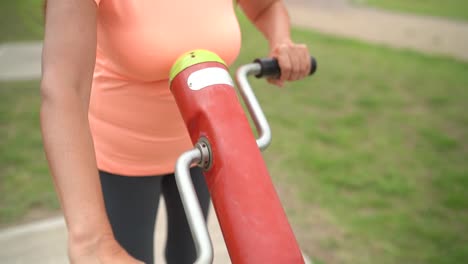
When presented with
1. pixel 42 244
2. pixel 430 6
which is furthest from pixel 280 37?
pixel 430 6

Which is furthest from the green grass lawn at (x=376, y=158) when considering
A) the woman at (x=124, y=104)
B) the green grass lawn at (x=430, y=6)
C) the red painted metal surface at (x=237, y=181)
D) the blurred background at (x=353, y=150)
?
the green grass lawn at (x=430, y=6)

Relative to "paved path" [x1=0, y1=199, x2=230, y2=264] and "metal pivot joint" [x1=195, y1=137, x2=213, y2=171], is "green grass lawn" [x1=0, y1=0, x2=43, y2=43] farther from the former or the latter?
"metal pivot joint" [x1=195, y1=137, x2=213, y2=171]

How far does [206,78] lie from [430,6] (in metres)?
8.82

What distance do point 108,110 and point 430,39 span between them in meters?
6.00

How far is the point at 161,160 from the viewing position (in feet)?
3.64

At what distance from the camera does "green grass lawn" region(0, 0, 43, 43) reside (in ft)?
16.4

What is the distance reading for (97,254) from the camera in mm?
647

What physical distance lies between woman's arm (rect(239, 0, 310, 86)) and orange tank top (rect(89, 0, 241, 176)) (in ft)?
0.49

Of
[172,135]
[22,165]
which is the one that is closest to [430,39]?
[22,165]

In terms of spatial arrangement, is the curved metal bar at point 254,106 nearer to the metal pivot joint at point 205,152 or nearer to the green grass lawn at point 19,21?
the metal pivot joint at point 205,152

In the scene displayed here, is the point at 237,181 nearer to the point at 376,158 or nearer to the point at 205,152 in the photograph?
the point at 205,152

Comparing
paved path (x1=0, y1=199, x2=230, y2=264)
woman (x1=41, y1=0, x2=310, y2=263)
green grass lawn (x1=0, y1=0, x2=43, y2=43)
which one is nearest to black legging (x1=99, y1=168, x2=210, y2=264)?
woman (x1=41, y1=0, x2=310, y2=263)

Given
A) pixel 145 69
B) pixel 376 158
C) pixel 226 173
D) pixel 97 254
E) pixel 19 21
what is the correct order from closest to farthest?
pixel 97 254, pixel 226 173, pixel 145 69, pixel 376 158, pixel 19 21

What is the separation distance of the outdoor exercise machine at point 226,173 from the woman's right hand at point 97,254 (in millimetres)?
117
